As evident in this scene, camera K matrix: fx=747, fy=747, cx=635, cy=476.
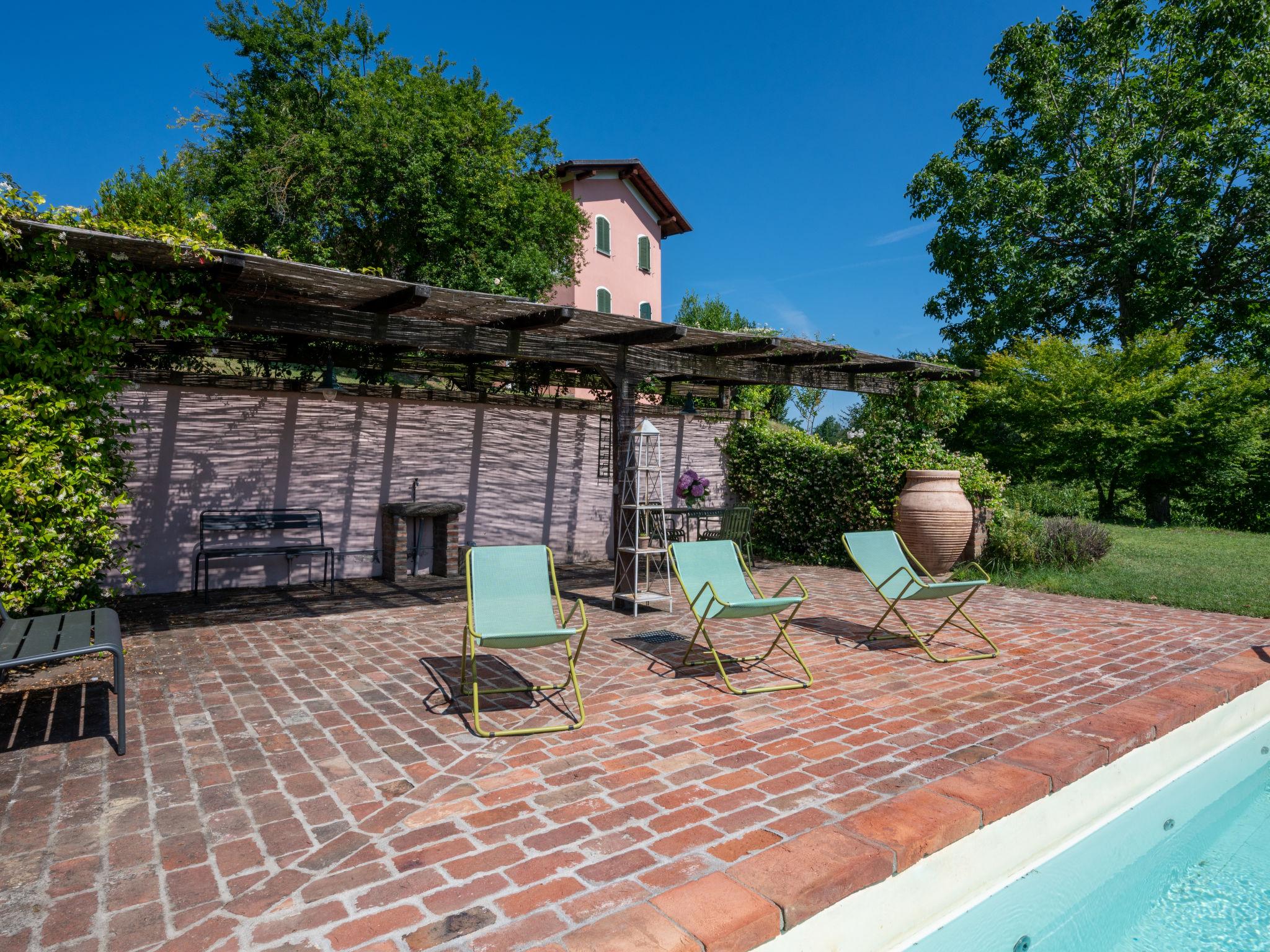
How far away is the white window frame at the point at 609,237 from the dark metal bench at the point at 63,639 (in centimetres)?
1975

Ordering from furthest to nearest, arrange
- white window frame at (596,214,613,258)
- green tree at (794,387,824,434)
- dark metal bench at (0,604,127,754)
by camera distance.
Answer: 1. green tree at (794,387,824,434)
2. white window frame at (596,214,613,258)
3. dark metal bench at (0,604,127,754)

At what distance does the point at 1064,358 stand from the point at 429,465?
11759 mm

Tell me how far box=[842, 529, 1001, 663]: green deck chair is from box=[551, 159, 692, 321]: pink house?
51.8 ft

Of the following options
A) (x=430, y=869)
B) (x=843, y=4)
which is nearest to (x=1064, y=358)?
(x=843, y=4)

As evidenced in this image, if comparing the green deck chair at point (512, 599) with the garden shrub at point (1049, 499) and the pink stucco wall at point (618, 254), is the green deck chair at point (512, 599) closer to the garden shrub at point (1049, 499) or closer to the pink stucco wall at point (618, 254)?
the garden shrub at point (1049, 499)

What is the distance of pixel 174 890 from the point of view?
2279 mm

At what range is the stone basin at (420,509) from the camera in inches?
340

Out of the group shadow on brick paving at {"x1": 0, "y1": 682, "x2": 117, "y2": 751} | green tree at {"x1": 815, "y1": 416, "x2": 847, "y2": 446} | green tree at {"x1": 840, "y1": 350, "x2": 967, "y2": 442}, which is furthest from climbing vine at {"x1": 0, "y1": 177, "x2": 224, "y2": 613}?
green tree at {"x1": 815, "y1": 416, "x2": 847, "y2": 446}

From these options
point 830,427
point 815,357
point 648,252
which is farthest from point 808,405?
point 815,357

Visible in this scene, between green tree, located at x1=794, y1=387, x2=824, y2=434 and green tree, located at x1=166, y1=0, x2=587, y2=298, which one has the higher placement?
green tree, located at x1=166, y1=0, x2=587, y2=298

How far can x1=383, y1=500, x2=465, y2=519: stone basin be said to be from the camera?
8633mm

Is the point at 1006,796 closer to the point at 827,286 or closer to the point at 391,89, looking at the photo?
the point at 827,286

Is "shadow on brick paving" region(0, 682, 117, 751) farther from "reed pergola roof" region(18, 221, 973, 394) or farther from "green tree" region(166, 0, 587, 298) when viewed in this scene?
"green tree" region(166, 0, 587, 298)

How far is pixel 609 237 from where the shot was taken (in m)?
22.7
